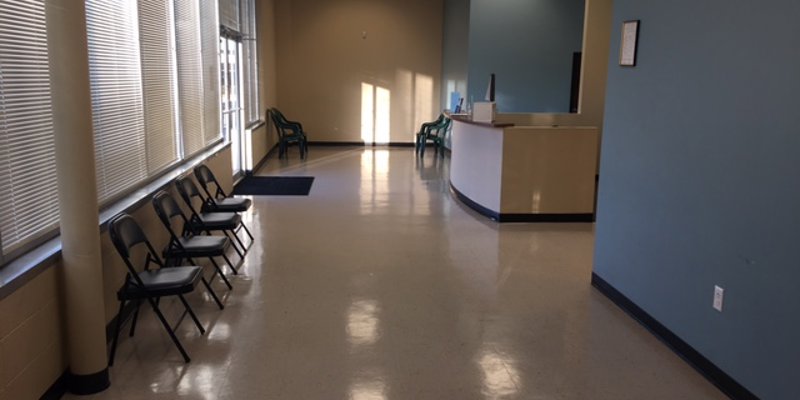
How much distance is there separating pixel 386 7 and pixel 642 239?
404 inches

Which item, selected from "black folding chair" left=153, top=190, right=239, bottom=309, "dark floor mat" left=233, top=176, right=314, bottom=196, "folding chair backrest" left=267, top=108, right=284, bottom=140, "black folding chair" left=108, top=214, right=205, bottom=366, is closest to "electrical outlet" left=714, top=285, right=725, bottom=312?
"black folding chair" left=108, top=214, right=205, bottom=366

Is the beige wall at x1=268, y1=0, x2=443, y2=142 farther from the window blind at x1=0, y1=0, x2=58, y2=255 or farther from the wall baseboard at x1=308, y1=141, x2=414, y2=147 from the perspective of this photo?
the window blind at x1=0, y1=0, x2=58, y2=255

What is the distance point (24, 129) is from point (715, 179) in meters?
3.26

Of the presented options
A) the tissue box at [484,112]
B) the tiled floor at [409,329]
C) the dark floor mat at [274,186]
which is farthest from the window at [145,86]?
the tissue box at [484,112]

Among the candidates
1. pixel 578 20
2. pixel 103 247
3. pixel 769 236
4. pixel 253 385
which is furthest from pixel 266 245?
pixel 578 20

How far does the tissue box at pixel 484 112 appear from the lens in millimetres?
7082

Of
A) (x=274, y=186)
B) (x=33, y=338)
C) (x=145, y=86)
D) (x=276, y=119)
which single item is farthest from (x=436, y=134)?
(x=33, y=338)

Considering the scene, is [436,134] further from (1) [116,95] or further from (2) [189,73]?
(1) [116,95]

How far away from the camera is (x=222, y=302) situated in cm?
424

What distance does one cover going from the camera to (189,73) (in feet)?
19.6

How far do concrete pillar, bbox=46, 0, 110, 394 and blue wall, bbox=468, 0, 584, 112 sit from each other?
311 inches

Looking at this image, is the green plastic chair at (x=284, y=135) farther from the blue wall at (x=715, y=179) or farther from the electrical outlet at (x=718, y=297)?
the electrical outlet at (x=718, y=297)

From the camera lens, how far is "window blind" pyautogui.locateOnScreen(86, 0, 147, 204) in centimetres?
369

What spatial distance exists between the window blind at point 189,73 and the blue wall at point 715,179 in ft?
11.7
